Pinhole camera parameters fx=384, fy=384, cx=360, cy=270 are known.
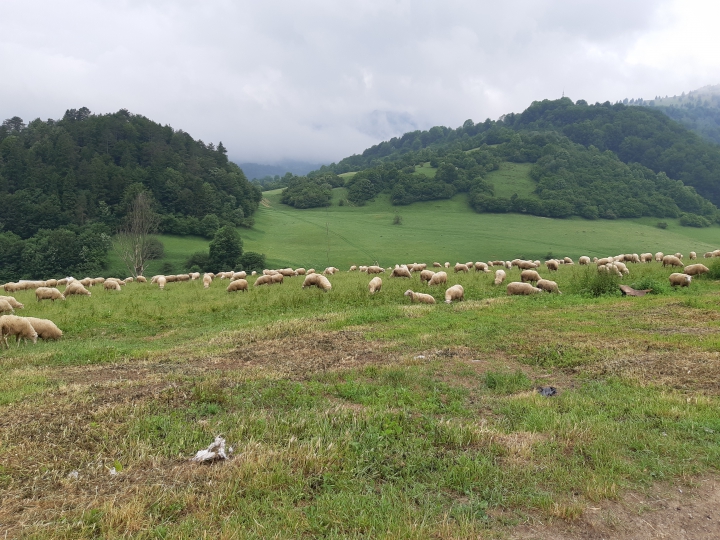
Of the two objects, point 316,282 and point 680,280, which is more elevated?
point 680,280

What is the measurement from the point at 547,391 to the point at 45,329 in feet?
50.7

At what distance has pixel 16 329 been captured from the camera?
40.2ft

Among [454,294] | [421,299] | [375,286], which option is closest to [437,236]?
[375,286]

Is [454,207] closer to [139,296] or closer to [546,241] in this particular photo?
[546,241]

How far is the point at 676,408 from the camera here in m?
5.93

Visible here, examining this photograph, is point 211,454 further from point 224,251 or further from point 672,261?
point 224,251

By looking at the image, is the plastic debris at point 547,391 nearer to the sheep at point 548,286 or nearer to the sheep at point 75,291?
the sheep at point 548,286

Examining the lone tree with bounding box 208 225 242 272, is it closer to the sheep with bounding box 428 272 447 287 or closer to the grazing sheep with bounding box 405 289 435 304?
the sheep with bounding box 428 272 447 287

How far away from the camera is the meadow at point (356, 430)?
373 cm

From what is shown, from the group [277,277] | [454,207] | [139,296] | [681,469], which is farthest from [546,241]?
[681,469]

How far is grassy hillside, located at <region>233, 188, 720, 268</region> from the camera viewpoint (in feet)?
242

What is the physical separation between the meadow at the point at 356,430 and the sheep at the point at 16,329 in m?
0.86

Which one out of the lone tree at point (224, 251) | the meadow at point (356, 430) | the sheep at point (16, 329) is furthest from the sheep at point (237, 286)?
the lone tree at point (224, 251)

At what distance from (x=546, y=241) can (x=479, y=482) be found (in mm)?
90309
